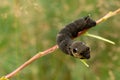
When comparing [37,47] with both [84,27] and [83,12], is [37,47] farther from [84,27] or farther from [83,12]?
[84,27]

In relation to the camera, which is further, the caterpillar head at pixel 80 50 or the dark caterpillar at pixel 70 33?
the dark caterpillar at pixel 70 33

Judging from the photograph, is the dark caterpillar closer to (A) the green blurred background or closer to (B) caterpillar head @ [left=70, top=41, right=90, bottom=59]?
(B) caterpillar head @ [left=70, top=41, right=90, bottom=59]

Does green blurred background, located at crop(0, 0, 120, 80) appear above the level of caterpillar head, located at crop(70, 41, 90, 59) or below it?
above

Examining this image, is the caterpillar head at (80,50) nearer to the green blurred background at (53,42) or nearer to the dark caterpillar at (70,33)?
the dark caterpillar at (70,33)

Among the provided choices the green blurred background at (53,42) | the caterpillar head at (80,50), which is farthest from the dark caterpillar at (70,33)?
the green blurred background at (53,42)

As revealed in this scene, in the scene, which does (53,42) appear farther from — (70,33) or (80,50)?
(80,50)

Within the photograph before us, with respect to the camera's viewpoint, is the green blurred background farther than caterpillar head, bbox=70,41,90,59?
Yes

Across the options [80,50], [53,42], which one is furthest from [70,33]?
[53,42]

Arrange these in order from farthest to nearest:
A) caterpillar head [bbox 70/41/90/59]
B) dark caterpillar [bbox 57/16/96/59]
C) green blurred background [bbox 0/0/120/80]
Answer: green blurred background [bbox 0/0/120/80], dark caterpillar [bbox 57/16/96/59], caterpillar head [bbox 70/41/90/59]

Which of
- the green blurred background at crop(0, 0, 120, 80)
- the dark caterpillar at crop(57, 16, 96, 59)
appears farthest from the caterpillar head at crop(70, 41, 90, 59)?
the green blurred background at crop(0, 0, 120, 80)

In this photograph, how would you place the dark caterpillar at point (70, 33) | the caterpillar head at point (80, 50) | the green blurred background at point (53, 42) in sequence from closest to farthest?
the caterpillar head at point (80, 50) < the dark caterpillar at point (70, 33) < the green blurred background at point (53, 42)
